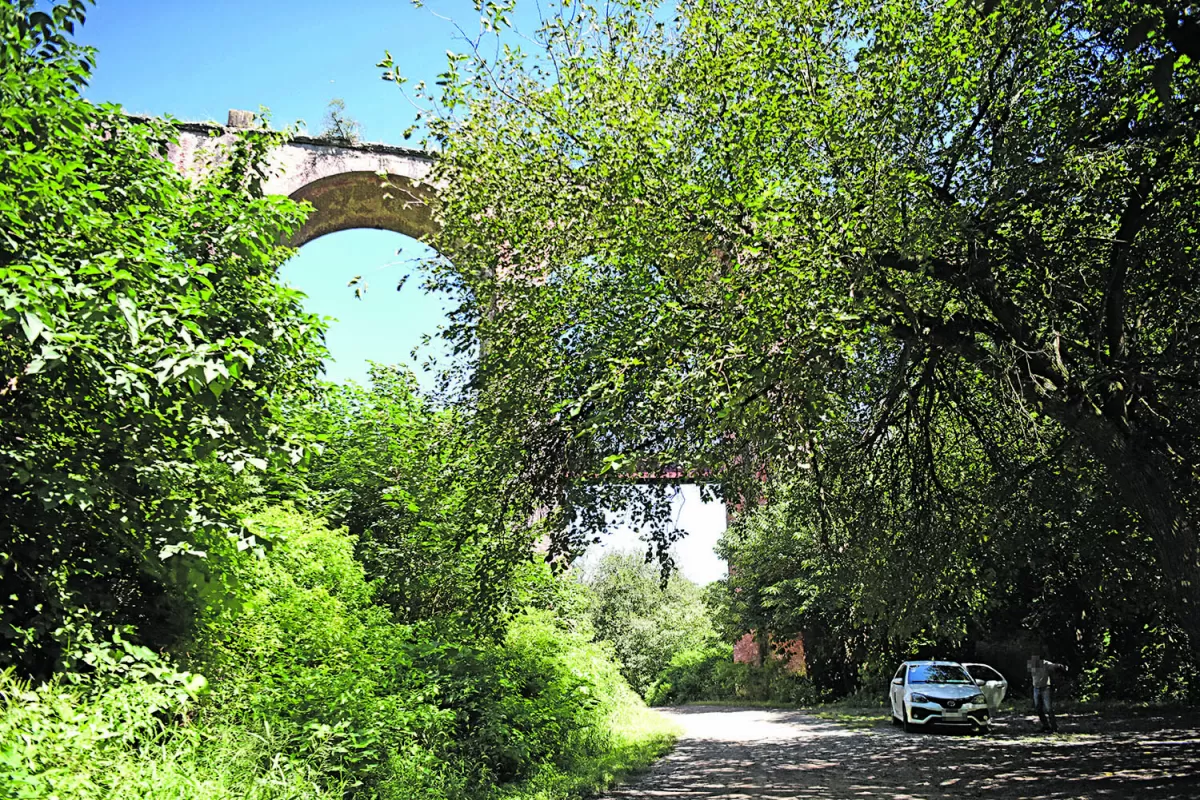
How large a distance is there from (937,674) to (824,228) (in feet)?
45.0

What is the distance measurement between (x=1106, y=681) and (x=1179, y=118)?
60.1ft

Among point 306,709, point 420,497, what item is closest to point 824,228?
point 306,709

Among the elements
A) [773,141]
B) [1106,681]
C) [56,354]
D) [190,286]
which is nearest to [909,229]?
[773,141]

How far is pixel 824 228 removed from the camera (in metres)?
7.32

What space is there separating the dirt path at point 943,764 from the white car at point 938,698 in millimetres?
327

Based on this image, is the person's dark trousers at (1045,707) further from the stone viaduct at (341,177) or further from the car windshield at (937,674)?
the stone viaduct at (341,177)

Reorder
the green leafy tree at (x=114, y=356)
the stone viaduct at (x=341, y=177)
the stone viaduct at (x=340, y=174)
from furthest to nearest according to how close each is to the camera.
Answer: the stone viaduct at (x=340, y=174) → the stone viaduct at (x=341, y=177) → the green leafy tree at (x=114, y=356)

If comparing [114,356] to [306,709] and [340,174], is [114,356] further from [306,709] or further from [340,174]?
[340,174]

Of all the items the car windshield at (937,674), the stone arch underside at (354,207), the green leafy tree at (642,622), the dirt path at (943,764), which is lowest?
the dirt path at (943,764)

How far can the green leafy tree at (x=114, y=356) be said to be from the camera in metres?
5.15

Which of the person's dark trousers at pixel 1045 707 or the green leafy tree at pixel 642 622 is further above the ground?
the green leafy tree at pixel 642 622

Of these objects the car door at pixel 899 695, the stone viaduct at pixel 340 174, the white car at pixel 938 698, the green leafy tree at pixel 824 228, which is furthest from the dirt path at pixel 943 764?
the stone viaduct at pixel 340 174

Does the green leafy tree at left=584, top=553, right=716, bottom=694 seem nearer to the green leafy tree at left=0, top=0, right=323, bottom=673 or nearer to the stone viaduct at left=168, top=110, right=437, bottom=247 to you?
the stone viaduct at left=168, top=110, right=437, bottom=247

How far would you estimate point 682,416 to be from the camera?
9016 millimetres
